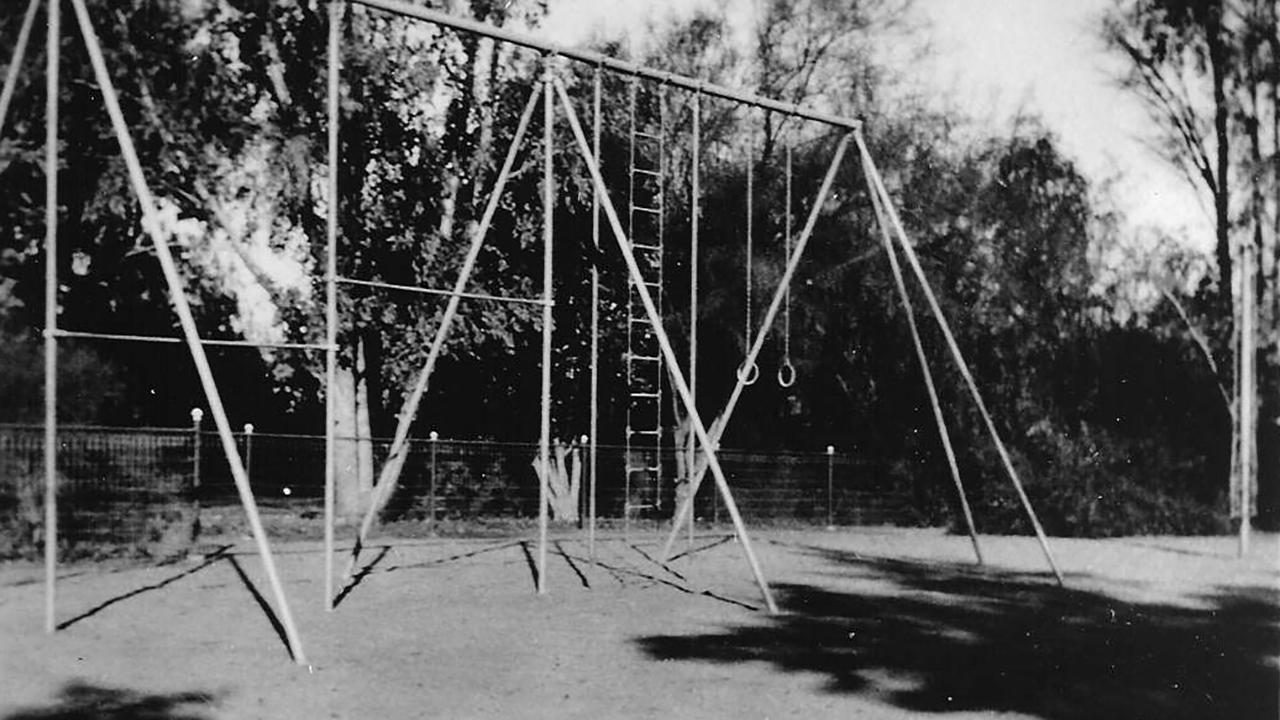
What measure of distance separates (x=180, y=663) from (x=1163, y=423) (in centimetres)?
1876

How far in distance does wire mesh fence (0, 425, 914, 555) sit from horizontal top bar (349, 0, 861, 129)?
4100 mm

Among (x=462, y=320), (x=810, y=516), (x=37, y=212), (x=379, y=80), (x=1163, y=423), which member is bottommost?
(x=810, y=516)

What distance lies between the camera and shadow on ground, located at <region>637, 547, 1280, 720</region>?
619 centimetres

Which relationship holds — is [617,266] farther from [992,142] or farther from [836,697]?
[836,697]

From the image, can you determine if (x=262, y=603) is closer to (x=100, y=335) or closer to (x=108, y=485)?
(x=100, y=335)

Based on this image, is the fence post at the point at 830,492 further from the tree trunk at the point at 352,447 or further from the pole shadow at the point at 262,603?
the pole shadow at the point at 262,603

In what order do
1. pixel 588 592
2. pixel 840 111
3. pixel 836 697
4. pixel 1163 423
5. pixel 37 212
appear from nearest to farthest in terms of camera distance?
pixel 836 697 → pixel 588 592 → pixel 37 212 → pixel 1163 423 → pixel 840 111

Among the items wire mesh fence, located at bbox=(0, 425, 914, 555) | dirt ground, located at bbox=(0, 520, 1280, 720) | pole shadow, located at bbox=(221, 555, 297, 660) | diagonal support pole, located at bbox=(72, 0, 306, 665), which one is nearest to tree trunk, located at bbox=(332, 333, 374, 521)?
wire mesh fence, located at bbox=(0, 425, 914, 555)

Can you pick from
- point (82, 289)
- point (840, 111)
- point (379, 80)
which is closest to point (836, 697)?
point (379, 80)

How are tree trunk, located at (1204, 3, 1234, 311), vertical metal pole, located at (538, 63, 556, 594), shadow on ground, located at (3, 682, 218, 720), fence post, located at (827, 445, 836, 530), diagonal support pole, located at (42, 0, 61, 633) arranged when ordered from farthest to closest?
1. tree trunk, located at (1204, 3, 1234, 311)
2. fence post, located at (827, 445, 836, 530)
3. vertical metal pole, located at (538, 63, 556, 594)
4. diagonal support pole, located at (42, 0, 61, 633)
5. shadow on ground, located at (3, 682, 218, 720)

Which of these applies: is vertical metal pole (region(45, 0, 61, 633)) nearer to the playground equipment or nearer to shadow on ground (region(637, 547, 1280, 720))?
the playground equipment

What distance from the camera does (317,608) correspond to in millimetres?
8812

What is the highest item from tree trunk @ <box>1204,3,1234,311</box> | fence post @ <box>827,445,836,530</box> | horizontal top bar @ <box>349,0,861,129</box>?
tree trunk @ <box>1204,3,1234,311</box>

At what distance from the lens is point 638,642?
303 inches
